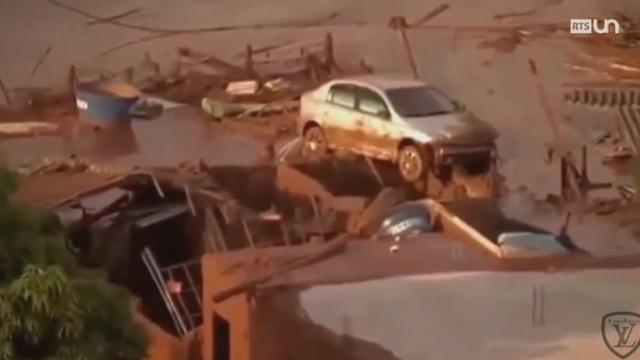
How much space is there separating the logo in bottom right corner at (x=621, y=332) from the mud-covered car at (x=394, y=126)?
0.42 metres

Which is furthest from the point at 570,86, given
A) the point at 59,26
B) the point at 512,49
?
the point at 59,26

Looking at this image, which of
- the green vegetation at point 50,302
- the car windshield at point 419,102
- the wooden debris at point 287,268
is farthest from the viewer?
the car windshield at point 419,102

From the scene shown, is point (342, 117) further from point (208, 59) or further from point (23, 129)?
point (23, 129)

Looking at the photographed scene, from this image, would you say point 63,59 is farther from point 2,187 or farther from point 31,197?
point 2,187

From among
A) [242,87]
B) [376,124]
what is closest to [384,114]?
[376,124]

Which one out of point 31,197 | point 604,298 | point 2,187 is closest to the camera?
point 2,187

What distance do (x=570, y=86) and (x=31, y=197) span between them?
115 cm

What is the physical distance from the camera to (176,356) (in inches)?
107

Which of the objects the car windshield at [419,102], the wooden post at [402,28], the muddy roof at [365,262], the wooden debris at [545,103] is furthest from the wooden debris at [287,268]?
the wooden debris at [545,103]

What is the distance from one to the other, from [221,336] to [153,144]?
0.41 m

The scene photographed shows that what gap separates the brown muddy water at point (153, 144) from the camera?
8.97 ft

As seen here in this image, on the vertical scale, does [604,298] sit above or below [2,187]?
below

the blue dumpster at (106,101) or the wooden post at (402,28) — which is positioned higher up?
the wooden post at (402,28)

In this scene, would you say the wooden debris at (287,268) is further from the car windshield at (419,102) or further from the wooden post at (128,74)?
the wooden post at (128,74)
